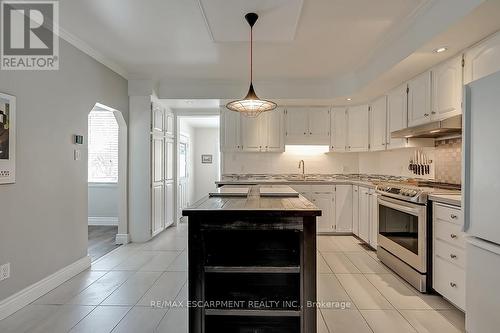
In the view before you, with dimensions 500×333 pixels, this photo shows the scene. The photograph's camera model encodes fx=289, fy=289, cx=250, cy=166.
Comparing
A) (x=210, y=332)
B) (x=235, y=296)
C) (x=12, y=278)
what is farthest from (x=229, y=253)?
(x=12, y=278)

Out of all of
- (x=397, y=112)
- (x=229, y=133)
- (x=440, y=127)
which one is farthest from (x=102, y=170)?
(x=440, y=127)

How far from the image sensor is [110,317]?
2.31m

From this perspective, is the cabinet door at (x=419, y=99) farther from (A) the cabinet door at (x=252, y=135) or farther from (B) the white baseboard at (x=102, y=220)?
(B) the white baseboard at (x=102, y=220)

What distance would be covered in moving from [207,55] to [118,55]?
1.15 m

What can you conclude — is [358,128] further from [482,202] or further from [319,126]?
[482,202]

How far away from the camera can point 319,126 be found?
5.18 m

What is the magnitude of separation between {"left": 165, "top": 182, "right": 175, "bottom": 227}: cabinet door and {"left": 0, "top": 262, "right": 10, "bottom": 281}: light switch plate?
2931 mm

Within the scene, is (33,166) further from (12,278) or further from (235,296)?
(235,296)

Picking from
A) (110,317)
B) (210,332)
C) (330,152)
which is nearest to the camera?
(210,332)

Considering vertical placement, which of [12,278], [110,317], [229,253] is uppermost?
[229,253]

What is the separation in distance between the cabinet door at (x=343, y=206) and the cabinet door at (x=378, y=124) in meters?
0.81

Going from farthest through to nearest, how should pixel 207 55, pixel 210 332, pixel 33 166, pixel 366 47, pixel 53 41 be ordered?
pixel 207 55, pixel 366 47, pixel 53 41, pixel 33 166, pixel 210 332

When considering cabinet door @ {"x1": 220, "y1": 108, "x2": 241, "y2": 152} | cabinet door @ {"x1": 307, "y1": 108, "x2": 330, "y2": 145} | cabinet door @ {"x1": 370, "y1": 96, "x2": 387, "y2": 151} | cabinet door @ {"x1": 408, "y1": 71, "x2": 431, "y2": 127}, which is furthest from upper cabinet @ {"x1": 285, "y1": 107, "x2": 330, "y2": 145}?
cabinet door @ {"x1": 408, "y1": 71, "x2": 431, "y2": 127}

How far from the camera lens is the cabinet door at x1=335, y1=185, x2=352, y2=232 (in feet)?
15.8
